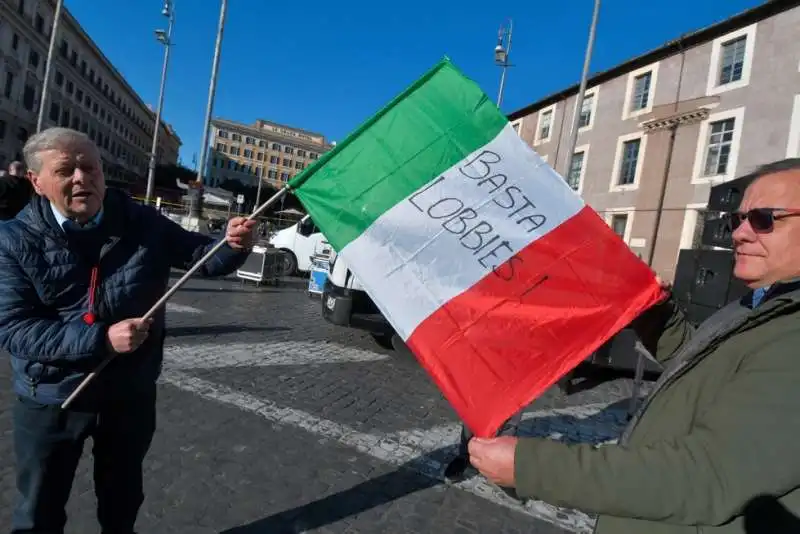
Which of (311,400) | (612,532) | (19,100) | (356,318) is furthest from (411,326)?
(19,100)

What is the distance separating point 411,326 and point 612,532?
88 cm

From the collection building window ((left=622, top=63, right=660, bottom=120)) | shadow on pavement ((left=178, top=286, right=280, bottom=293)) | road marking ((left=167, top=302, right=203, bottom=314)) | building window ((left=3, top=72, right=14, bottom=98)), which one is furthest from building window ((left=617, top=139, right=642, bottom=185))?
building window ((left=3, top=72, right=14, bottom=98))

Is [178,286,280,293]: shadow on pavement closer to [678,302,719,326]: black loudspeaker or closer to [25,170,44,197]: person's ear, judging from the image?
[678,302,719,326]: black loudspeaker

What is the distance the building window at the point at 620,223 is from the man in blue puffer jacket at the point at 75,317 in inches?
903

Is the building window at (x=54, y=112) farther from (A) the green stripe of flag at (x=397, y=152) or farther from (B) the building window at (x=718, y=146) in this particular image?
(A) the green stripe of flag at (x=397, y=152)

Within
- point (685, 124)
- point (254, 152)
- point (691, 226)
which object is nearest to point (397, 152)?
point (691, 226)

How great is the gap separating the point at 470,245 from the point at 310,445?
275 centimetres

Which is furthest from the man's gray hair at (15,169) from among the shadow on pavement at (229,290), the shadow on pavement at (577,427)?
the shadow on pavement at (577,427)

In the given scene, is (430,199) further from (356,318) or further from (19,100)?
(19,100)

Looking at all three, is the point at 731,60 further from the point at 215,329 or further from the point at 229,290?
the point at 215,329

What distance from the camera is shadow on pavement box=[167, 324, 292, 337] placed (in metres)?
7.29

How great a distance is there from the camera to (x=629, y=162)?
23281mm

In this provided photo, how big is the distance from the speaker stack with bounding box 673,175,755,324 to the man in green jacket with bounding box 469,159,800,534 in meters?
5.80

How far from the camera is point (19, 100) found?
44.6 meters
